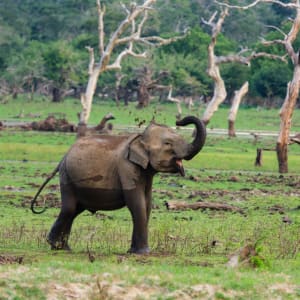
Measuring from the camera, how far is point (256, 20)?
92.9m

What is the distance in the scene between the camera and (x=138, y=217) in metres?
13.0

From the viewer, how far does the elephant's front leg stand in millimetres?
12977

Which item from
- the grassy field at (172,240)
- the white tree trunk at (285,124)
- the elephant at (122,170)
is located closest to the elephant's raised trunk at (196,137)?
the elephant at (122,170)

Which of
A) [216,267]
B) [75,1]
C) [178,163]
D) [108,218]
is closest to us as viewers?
[216,267]

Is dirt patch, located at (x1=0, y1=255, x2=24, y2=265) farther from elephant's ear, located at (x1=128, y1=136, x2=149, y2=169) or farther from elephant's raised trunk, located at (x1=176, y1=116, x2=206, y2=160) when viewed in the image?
elephant's raised trunk, located at (x1=176, y1=116, x2=206, y2=160)

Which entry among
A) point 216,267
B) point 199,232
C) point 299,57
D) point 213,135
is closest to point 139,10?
point 213,135

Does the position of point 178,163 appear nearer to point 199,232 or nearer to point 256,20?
point 199,232

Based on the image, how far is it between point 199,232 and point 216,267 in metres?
3.98

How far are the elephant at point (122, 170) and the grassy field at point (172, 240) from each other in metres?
0.38

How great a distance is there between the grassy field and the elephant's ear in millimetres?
1033

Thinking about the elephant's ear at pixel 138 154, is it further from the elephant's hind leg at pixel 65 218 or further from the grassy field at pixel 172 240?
the grassy field at pixel 172 240

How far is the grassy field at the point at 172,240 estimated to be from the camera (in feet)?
32.8

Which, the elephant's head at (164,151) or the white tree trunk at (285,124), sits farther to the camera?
the white tree trunk at (285,124)

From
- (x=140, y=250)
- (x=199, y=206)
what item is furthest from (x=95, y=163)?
(x=199, y=206)
